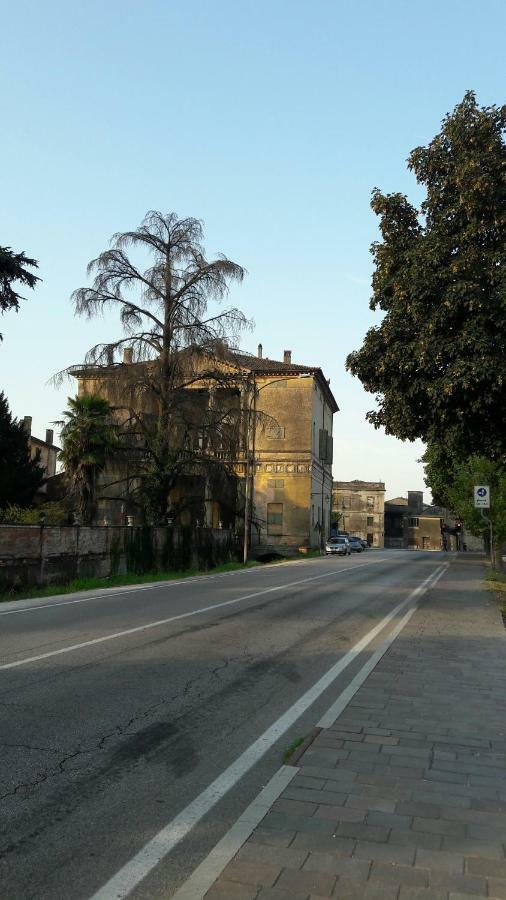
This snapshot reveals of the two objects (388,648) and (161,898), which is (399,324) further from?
(161,898)

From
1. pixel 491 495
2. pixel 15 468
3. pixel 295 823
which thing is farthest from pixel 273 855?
pixel 15 468

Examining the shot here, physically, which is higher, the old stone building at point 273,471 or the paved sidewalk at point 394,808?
the old stone building at point 273,471

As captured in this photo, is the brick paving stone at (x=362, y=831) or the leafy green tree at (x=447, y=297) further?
the leafy green tree at (x=447, y=297)

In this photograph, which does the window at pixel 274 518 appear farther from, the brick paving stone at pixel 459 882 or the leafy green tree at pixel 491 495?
the brick paving stone at pixel 459 882

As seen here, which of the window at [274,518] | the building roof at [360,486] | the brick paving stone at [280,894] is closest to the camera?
the brick paving stone at [280,894]

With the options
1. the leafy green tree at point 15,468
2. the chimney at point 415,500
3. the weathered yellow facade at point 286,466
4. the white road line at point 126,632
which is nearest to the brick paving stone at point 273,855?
the white road line at point 126,632

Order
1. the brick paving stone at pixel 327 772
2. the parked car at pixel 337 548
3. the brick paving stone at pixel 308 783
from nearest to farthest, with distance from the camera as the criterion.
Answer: the brick paving stone at pixel 308 783, the brick paving stone at pixel 327 772, the parked car at pixel 337 548

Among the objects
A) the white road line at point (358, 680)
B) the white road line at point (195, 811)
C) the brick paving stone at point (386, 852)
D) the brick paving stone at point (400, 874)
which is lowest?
the white road line at point (195, 811)

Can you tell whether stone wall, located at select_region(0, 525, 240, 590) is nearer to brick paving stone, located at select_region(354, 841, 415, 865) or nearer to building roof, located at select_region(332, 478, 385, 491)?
brick paving stone, located at select_region(354, 841, 415, 865)

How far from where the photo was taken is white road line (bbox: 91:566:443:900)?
11.1 feet

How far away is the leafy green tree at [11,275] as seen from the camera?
Result: 22.5 metres

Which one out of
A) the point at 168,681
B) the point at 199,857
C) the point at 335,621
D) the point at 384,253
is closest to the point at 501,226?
the point at 384,253

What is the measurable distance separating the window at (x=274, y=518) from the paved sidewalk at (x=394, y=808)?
4567 cm

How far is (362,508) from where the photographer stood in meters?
110
